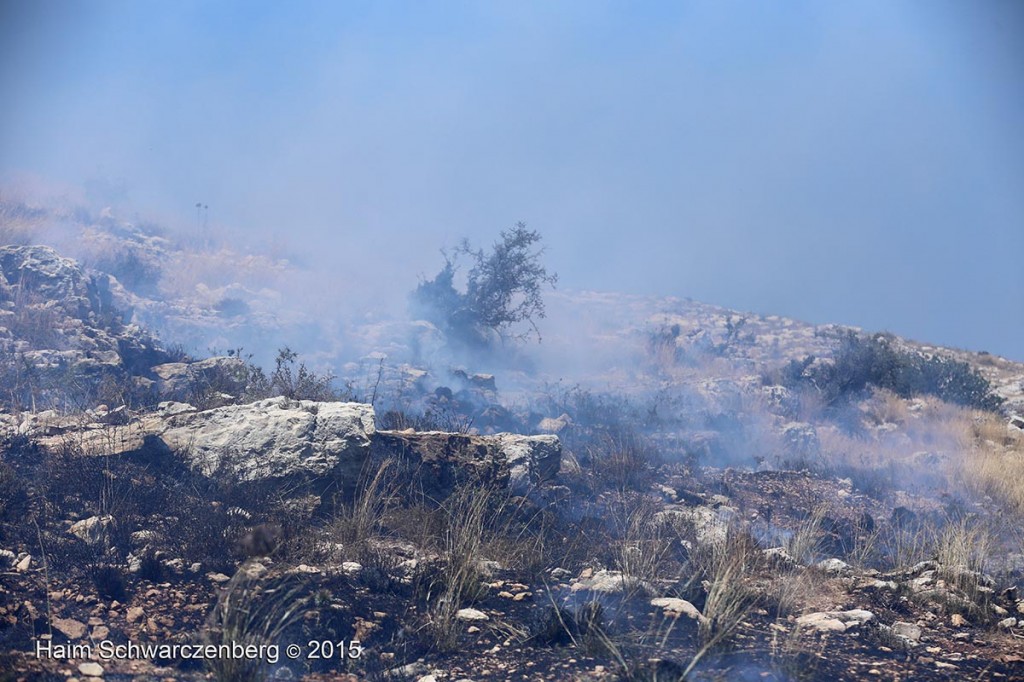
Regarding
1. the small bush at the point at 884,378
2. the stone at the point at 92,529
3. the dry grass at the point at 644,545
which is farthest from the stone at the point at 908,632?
the small bush at the point at 884,378

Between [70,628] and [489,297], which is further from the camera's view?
[489,297]

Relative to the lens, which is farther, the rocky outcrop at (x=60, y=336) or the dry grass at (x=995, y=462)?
the dry grass at (x=995, y=462)

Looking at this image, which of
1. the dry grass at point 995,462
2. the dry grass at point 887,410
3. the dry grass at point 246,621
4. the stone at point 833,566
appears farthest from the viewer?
the dry grass at point 887,410

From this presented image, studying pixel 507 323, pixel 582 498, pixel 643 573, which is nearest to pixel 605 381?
pixel 507 323

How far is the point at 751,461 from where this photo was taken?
1174 cm

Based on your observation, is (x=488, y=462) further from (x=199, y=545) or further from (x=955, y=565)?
(x=955, y=565)

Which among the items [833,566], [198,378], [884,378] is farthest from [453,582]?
[884,378]

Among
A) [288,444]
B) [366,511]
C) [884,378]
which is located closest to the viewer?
[366,511]

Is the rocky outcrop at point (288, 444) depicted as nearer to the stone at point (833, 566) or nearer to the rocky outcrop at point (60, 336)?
the rocky outcrop at point (60, 336)

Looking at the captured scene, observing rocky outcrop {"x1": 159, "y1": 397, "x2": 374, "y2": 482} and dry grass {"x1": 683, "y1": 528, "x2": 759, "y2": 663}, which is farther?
rocky outcrop {"x1": 159, "y1": 397, "x2": 374, "y2": 482}

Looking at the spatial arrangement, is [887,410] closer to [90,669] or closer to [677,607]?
[677,607]

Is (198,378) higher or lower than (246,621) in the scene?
higher

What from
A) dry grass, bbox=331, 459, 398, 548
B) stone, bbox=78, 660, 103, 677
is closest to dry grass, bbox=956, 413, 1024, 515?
dry grass, bbox=331, 459, 398, 548

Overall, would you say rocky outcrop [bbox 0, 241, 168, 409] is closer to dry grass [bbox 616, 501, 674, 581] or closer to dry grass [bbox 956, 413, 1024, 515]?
dry grass [bbox 616, 501, 674, 581]
